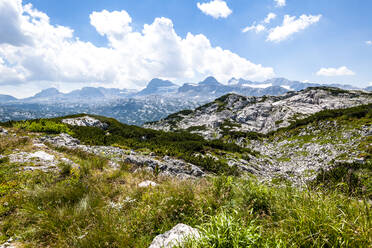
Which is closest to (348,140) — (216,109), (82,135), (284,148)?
(284,148)

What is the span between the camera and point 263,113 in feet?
236

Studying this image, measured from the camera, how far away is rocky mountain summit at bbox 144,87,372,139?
6091 cm

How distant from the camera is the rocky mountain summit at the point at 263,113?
60906 millimetres

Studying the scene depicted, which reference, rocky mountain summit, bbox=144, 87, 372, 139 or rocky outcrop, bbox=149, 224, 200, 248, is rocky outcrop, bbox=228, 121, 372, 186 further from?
rocky mountain summit, bbox=144, 87, 372, 139

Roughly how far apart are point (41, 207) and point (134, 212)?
248 centimetres

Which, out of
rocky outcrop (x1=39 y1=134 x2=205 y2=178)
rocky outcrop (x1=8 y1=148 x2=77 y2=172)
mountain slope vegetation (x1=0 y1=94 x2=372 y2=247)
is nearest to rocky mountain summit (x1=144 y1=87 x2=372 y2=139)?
rocky outcrop (x1=39 y1=134 x2=205 y2=178)

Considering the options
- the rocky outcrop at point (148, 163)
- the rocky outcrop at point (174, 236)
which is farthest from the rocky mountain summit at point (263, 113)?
the rocky outcrop at point (174, 236)

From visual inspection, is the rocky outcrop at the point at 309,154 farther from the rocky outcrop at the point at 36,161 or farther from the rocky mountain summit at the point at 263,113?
the rocky mountain summit at the point at 263,113

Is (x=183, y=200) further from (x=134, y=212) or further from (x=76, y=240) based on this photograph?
(x=76, y=240)

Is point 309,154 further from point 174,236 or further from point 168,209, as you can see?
point 174,236

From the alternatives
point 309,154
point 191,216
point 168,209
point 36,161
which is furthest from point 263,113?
point 36,161

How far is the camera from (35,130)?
17469mm

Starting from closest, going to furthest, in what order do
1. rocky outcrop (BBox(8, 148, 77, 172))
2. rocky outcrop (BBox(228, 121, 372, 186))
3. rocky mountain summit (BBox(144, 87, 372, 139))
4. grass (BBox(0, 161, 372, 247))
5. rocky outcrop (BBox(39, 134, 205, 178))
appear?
grass (BBox(0, 161, 372, 247))
rocky outcrop (BBox(8, 148, 77, 172))
rocky outcrop (BBox(39, 134, 205, 178))
rocky outcrop (BBox(228, 121, 372, 186))
rocky mountain summit (BBox(144, 87, 372, 139))

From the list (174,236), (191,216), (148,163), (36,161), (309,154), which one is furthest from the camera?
(309,154)
